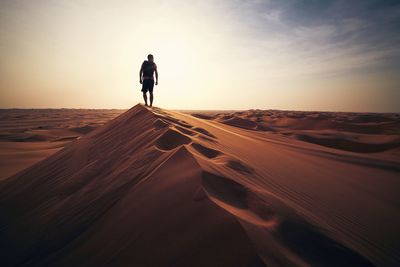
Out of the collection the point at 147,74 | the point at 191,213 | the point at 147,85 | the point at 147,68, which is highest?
the point at 147,68

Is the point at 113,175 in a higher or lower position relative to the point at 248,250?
lower

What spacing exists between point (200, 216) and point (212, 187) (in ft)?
0.85

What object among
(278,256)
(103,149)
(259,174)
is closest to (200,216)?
Answer: (278,256)

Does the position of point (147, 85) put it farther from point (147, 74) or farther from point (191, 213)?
point (191, 213)

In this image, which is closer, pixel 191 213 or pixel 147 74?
pixel 191 213

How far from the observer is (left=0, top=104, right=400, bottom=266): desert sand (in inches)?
39.1

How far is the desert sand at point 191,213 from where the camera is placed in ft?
3.26

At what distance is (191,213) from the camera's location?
1144 millimetres

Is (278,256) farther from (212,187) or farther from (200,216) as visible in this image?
(212,187)

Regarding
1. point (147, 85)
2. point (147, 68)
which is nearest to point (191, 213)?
point (147, 85)

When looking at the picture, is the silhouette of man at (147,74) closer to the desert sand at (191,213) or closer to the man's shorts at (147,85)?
the man's shorts at (147,85)

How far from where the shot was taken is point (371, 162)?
349cm

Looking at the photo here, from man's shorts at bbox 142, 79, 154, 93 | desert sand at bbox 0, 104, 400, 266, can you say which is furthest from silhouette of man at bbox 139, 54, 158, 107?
desert sand at bbox 0, 104, 400, 266

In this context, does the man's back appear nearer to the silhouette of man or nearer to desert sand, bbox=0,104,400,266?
the silhouette of man
